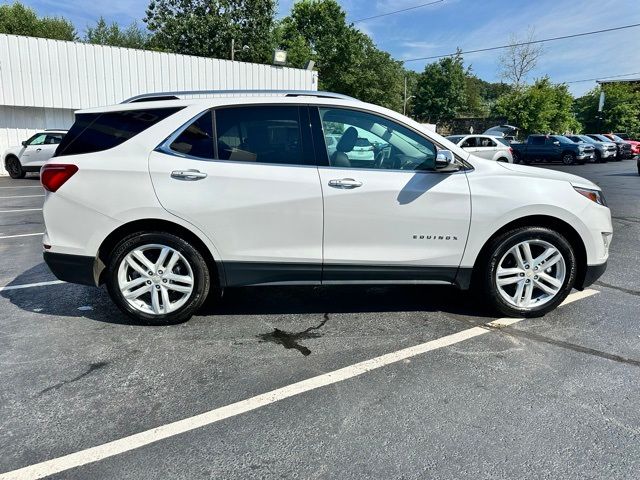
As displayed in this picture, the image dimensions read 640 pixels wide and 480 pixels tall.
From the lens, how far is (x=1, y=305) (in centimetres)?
444

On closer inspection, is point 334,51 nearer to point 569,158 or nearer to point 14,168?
point 569,158

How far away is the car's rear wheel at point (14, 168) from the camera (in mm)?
16359

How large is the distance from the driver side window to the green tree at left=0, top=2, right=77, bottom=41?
162 ft

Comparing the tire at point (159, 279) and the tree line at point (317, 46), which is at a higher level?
the tree line at point (317, 46)

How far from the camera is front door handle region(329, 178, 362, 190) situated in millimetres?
3701

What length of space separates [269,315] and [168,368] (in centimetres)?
116

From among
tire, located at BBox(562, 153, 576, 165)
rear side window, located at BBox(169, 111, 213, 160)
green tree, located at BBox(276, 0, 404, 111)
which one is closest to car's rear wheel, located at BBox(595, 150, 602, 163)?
tire, located at BBox(562, 153, 576, 165)

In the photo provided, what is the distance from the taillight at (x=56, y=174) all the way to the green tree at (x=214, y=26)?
4341cm

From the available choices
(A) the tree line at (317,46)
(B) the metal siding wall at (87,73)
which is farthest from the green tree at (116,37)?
(B) the metal siding wall at (87,73)

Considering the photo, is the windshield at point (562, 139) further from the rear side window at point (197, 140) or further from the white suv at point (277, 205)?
the rear side window at point (197, 140)

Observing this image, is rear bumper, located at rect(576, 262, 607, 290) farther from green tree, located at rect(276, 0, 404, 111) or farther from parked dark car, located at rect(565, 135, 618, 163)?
green tree, located at rect(276, 0, 404, 111)

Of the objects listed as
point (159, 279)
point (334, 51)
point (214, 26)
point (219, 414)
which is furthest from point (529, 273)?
point (334, 51)

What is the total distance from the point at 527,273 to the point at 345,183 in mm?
1746

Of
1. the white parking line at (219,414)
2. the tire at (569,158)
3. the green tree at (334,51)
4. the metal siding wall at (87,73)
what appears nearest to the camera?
the white parking line at (219,414)
